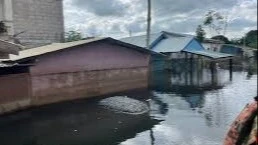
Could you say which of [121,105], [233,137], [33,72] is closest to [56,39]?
[33,72]

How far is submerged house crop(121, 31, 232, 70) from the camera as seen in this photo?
1323 inches

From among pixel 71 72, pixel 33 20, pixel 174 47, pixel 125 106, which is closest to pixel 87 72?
pixel 71 72

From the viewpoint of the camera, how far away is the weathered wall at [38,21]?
69.0 feet

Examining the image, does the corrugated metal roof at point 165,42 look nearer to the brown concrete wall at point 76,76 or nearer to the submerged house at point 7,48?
the brown concrete wall at point 76,76

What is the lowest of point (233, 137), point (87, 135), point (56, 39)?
point (87, 135)

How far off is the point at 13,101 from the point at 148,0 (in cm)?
1709

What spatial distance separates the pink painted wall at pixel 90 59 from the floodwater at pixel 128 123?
1.69 meters

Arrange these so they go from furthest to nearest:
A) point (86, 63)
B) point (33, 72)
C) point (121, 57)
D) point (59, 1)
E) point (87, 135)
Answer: point (59, 1), point (121, 57), point (86, 63), point (33, 72), point (87, 135)

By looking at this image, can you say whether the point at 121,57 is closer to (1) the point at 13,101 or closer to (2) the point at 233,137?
(1) the point at 13,101

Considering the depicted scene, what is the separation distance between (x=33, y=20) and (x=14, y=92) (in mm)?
8149

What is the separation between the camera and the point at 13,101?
14.6 meters

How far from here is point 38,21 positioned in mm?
22109

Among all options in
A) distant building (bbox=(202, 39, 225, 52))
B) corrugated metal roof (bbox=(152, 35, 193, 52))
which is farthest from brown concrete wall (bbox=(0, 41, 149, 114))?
distant building (bbox=(202, 39, 225, 52))

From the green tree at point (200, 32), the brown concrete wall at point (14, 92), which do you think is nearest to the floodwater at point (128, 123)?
the brown concrete wall at point (14, 92)
